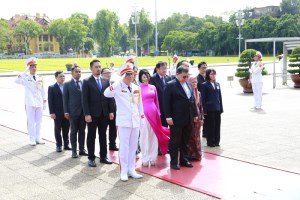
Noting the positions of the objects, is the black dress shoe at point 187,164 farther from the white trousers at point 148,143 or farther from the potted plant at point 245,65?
the potted plant at point 245,65

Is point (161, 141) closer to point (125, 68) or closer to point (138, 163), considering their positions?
point (138, 163)

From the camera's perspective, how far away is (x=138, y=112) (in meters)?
6.12

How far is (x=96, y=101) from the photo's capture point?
6789 mm

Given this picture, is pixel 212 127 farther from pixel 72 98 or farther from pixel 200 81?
pixel 72 98

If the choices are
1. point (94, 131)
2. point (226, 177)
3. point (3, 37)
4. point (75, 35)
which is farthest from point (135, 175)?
point (75, 35)

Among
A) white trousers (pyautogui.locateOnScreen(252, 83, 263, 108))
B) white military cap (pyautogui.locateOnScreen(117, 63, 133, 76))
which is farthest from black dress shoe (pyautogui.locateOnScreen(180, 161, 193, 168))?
white trousers (pyautogui.locateOnScreen(252, 83, 263, 108))

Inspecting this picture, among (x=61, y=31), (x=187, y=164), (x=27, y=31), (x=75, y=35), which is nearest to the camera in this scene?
(x=187, y=164)

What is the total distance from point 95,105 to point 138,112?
1004 millimetres

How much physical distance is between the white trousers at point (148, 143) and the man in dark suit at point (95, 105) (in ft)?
2.11

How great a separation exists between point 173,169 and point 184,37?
89.9 metres

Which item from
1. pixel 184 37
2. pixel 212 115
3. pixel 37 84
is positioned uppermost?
pixel 184 37

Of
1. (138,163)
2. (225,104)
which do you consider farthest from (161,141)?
(225,104)

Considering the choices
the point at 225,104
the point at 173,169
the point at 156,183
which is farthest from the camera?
the point at 225,104

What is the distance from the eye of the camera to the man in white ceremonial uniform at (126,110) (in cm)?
598
